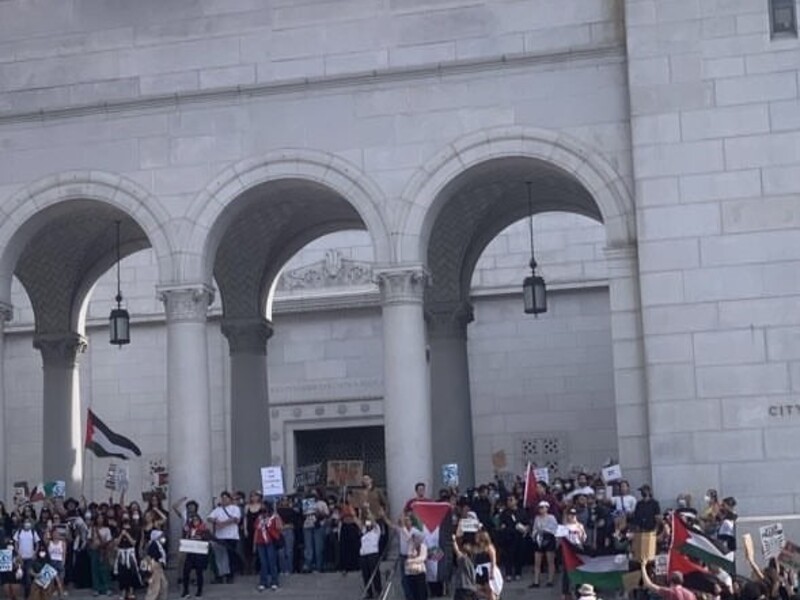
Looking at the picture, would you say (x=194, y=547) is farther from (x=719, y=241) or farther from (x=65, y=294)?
(x=65, y=294)

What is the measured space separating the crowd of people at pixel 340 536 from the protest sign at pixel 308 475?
9315mm

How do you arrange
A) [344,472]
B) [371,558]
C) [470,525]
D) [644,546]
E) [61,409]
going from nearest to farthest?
[644,546]
[470,525]
[371,558]
[61,409]
[344,472]

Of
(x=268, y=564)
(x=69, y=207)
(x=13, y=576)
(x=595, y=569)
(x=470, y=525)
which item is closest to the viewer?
(x=595, y=569)

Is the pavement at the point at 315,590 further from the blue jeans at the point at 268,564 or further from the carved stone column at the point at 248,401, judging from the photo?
the carved stone column at the point at 248,401

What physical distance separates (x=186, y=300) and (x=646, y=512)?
830 cm

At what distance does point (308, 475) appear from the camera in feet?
119

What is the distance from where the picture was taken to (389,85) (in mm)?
25453

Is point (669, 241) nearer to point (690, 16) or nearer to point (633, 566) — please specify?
point (690, 16)

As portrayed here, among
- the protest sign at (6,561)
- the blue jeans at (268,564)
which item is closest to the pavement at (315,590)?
the blue jeans at (268,564)

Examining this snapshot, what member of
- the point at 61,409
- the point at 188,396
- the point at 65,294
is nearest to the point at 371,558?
the point at 188,396

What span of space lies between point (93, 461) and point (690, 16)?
19.4 meters

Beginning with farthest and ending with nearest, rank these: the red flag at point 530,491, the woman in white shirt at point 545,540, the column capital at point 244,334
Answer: the column capital at point 244,334
the red flag at point 530,491
the woman in white shirt at point 545,540

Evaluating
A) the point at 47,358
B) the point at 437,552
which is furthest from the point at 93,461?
the point at 437,552

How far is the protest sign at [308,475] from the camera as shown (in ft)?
117
